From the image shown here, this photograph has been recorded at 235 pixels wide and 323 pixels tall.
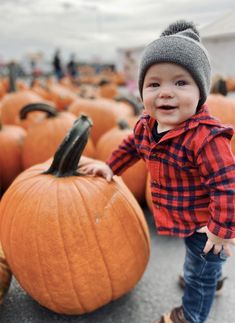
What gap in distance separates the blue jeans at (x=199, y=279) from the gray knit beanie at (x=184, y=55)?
0.47 meters

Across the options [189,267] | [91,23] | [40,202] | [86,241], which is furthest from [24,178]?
[91,23]

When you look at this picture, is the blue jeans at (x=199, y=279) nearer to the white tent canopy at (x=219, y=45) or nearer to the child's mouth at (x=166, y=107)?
the child's mouth at (x=166, y=107)

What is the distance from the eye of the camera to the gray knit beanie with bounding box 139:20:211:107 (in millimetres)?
954

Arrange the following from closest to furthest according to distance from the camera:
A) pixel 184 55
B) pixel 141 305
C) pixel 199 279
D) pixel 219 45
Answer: pixel 184 55
pixel 199 279
pixel 141 305
pixel 219 45

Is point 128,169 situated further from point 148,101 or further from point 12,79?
point 12,79

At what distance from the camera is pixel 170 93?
0.96 metres

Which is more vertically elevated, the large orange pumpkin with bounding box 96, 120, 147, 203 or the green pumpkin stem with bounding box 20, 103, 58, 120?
the green pumpkin stem with bounding box 20, 103, 58, 120

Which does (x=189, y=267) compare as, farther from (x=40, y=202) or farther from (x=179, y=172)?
(x=40, y=202)

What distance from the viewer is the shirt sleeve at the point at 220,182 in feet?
3.10

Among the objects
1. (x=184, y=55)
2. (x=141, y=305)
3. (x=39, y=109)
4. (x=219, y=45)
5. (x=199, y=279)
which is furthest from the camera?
(x=219, y=45)

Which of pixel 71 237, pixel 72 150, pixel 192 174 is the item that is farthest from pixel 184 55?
pixel 71 237

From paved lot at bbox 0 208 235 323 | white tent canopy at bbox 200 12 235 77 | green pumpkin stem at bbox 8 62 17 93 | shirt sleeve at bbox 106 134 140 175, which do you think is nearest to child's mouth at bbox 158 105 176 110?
shirt sleeve at bbox 106 134 140 175

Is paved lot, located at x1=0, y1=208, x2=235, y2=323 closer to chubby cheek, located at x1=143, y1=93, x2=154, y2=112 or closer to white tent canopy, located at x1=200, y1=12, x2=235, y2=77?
chubby cheek, located at x1=143, y1=93, x2=154, y2=112

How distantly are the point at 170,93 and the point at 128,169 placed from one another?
1024 mm
